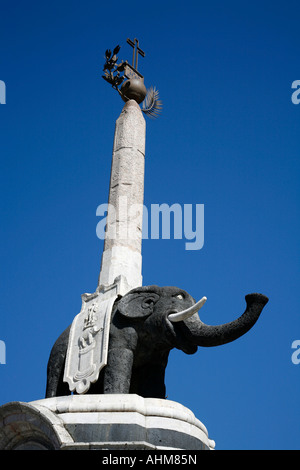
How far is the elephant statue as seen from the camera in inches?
396

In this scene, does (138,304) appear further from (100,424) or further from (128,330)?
(100,424)

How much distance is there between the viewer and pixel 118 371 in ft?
33.3

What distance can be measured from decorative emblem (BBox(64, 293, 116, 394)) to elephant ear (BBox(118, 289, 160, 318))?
0.23 metres

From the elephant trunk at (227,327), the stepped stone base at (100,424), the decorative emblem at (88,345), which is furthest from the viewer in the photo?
the decorative emblem at (88,345)

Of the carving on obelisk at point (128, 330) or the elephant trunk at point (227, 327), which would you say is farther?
the carving on obelisk at point (128, 330)

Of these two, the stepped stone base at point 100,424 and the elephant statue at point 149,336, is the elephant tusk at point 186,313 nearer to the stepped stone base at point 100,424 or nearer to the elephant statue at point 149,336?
the elephant statue at point 149,336

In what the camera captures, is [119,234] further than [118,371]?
Yes

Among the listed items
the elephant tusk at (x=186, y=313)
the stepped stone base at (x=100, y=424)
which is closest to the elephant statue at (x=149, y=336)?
the elephant tusk at (x=186, y=313)

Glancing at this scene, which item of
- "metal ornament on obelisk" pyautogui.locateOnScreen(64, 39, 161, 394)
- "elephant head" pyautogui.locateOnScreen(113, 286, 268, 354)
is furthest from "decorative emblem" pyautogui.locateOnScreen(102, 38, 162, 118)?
"elephant head" pyautogui.locateOnScreen(113, 286, 268, 354)

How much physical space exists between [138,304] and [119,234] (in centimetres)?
200

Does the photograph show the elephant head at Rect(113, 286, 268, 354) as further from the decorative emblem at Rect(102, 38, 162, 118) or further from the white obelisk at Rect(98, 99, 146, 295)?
the decorative emblem at Rect(102, 38, 162, 118)

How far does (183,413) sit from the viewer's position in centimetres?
966

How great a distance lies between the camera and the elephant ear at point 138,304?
10.7m

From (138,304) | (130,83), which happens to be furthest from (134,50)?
(138,304)
